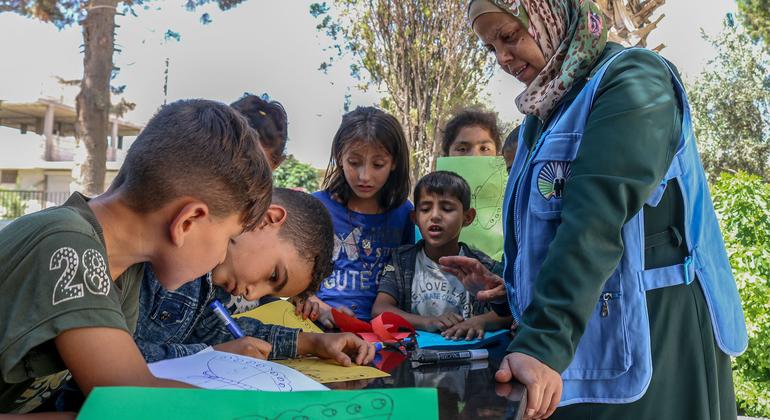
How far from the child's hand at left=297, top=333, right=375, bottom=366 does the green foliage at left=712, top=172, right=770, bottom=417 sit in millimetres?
3909

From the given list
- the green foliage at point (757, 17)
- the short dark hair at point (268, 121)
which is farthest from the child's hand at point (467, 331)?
the green foliage at point (757, 17)

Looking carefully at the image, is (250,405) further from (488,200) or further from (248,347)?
(488,200)

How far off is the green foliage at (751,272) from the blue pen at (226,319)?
4.05 metres

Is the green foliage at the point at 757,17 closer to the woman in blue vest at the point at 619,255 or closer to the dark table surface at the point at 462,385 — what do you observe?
the woman in blue vest at the point at 619,255

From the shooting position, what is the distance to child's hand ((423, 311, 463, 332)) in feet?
6.75

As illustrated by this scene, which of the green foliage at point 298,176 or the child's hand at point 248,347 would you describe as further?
the green foliage at point 298,176

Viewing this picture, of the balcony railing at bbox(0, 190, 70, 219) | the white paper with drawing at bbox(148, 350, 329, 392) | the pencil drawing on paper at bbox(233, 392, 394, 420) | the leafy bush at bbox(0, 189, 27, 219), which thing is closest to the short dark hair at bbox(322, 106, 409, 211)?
the white paper with drawing at bbox(148, 350, 329, 392)

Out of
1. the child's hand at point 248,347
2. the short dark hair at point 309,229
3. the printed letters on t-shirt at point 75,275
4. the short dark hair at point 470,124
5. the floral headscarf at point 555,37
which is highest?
the short dark hair at point 470,124

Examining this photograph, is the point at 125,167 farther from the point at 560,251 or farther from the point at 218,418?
the point at 560,251

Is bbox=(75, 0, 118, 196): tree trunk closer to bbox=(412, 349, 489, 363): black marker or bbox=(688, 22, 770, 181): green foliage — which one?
bbox=(412, 349, 489, 363): black marker

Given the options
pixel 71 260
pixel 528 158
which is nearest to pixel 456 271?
pixel 528 158

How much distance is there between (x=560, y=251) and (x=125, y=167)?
0.81 metres

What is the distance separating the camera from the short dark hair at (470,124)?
3525 millimetres

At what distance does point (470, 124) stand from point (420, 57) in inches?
204
